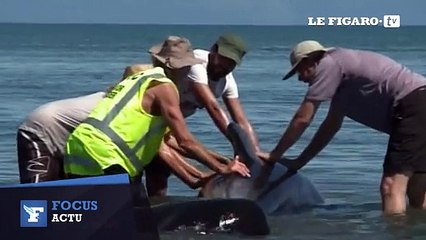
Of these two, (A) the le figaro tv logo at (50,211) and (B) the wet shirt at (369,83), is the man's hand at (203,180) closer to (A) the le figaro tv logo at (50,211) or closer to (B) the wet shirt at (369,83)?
(B) the wet shirt at (369,83)

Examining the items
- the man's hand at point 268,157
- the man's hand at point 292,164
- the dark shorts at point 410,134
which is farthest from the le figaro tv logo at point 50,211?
the man's hand at point 292,164

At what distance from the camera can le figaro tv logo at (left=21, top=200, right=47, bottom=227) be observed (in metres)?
5.66

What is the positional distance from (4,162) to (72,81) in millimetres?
20625

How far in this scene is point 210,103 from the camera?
316 inches

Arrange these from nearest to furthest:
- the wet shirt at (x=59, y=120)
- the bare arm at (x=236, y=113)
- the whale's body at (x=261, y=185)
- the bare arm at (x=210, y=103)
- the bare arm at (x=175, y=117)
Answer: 1. the bare arm at (x=175, y=117)
2. the wet shirt at (x=59, y=120)
3. the whale's body at (x=261, y=185)
4. the bare arm at (x=210, y=103)
5. the bare arm at (x=236, y=113)

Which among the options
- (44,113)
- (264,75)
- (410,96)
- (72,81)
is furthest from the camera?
(264,75)

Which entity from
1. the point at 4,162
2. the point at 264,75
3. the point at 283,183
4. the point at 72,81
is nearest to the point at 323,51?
the point at 283,183

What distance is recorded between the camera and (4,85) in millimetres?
28938

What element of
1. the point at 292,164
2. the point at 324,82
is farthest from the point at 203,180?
the point at 324,82

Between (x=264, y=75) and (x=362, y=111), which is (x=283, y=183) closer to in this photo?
(x=362, y=111)

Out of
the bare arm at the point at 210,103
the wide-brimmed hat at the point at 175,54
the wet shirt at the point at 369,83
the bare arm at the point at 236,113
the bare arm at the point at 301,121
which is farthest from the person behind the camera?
the bare arm at the point at 236,113

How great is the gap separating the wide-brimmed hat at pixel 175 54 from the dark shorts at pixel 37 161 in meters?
1.11

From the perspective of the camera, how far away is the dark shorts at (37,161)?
721 centimetres

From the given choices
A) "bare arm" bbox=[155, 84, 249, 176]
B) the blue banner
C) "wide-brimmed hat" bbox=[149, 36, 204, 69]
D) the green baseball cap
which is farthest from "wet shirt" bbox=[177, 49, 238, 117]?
the blue banner
